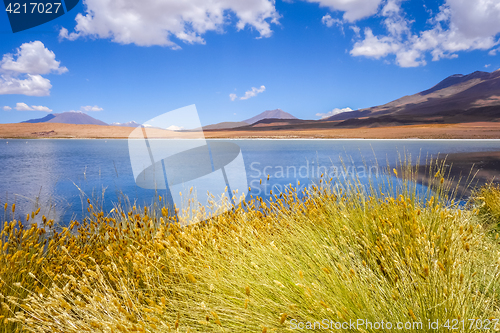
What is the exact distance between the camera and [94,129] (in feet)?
293

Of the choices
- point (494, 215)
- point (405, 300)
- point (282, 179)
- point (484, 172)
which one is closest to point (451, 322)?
point (405, 300)

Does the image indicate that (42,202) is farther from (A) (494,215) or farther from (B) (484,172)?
(B) (484,172)

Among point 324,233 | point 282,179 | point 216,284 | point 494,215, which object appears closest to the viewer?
point 216,284

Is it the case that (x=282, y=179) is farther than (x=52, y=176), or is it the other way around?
(x=52, y=176)

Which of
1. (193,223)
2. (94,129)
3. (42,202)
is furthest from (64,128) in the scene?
(193,223)

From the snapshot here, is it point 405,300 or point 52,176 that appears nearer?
point 405,300

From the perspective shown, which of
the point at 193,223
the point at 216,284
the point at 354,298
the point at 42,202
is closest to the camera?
the point at 354,298

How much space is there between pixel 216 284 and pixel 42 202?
868 cm

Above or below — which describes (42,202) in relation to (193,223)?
below

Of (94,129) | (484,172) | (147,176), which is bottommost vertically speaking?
(484,172)

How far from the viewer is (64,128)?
88.0 m

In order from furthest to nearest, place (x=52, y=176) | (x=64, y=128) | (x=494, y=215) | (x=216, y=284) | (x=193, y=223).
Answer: (x=64, y=128) < (x=52, y=176) < (x=494, y=215) < (x=193, y=223) < (x=216, y=284)

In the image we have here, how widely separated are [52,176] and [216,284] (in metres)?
15.1

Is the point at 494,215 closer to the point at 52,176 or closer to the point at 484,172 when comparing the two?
the point at 484,172
